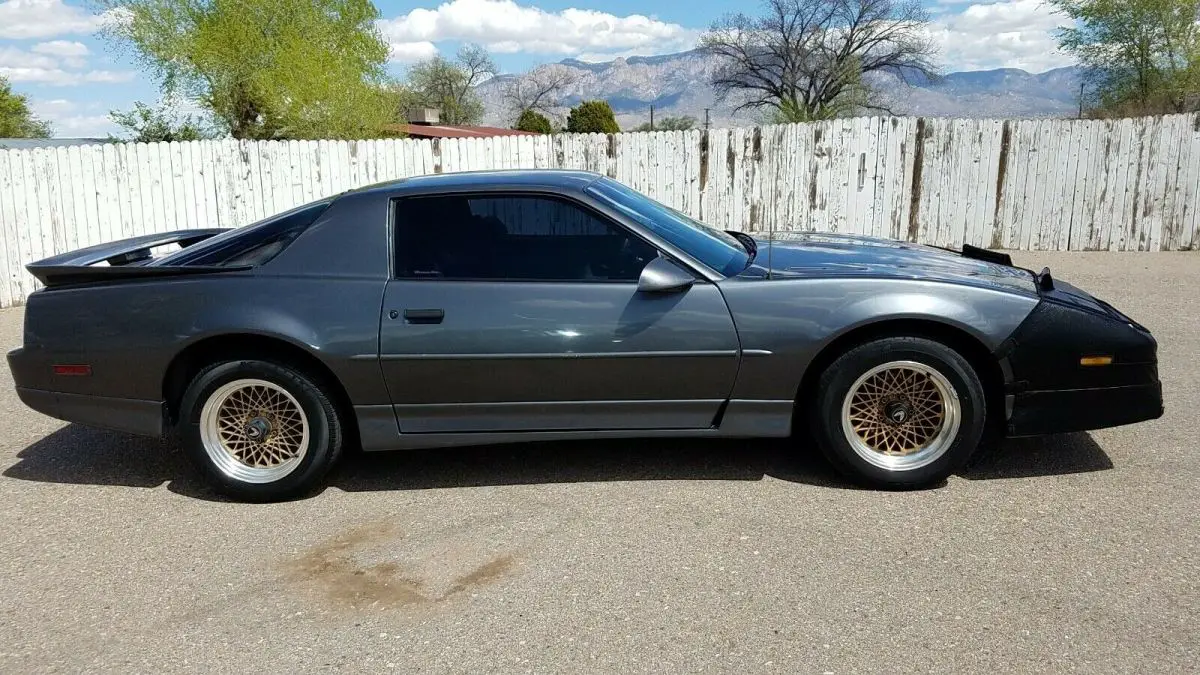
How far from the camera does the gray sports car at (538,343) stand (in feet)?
12.6

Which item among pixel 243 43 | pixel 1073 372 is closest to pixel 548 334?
pixel 1073 372

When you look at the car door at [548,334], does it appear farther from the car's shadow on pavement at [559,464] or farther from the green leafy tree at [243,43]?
the green leafy tree at [243,43]

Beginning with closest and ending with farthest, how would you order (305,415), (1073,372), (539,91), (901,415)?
(1073,372) < (901,415) < (305,415) < (539,91)

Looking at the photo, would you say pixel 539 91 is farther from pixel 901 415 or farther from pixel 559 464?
pixel 901 415

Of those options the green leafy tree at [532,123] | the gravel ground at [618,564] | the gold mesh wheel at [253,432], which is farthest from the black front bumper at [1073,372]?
the green leafy tree at [532,123]

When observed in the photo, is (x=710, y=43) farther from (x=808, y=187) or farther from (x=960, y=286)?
(x=960, y=286)

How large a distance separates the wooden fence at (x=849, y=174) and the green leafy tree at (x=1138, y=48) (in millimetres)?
17276

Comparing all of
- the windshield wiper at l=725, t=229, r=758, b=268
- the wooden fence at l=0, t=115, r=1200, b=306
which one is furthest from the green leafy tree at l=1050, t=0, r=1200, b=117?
the windshield wiper at l=725, t=229, r=758, b=268

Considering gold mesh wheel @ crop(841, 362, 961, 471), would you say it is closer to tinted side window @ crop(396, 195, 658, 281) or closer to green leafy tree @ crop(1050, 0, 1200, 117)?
tinted side window @ crop(396, 195, 658, 281)

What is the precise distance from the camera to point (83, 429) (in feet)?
17.6

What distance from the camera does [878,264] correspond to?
13.7ft

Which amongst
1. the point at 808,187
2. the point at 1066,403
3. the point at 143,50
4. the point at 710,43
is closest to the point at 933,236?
the point at 808,187

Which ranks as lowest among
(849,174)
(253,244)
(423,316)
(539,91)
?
(423,316)

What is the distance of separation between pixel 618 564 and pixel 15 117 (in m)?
50.8
